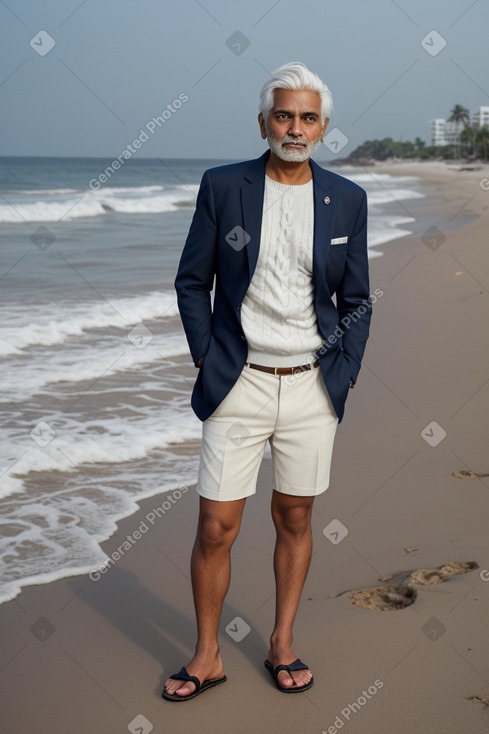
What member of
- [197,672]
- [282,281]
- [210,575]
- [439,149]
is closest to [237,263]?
[282,281]

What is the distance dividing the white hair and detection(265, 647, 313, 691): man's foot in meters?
1.64

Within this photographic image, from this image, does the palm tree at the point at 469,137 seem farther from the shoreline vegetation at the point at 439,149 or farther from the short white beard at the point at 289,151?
the short white beard at the point at 289,151

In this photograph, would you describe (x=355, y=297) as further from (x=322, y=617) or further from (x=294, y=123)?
(x=322, y=617)

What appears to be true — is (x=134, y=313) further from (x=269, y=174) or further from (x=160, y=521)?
(x=269, y=174)

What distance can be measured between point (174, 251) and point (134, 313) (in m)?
5.24

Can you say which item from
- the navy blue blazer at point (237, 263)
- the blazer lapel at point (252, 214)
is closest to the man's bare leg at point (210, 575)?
the navy blue blazer at point (237, 263)

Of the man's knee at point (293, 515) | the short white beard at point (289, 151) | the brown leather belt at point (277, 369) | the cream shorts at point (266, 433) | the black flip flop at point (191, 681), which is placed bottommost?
the black flip flop at point (191, 681)

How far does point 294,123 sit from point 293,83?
0.11 metres

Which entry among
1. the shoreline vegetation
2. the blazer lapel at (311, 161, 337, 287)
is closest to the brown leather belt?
the blazer lapel at (311, 161, 337, 287)

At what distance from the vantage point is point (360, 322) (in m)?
2.70

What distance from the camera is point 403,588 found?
3.20m

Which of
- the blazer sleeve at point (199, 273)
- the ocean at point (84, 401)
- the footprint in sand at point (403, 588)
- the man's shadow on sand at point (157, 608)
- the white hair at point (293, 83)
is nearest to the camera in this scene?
the white hair at point (293, 83)

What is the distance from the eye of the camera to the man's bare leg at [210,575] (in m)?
2.59
